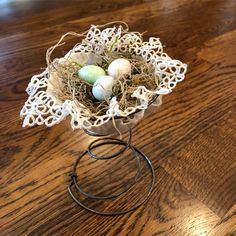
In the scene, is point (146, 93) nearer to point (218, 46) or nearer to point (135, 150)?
point (135, 150)

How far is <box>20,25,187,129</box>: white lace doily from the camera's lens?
481 mm

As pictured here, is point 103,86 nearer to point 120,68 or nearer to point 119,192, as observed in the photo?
point 120,68

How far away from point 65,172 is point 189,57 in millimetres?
693

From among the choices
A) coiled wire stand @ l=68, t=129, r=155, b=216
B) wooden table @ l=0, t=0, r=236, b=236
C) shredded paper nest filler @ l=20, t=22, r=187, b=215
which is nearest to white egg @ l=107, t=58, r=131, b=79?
shredded paper nest filler @ l=20, t=22, r=187, b=215

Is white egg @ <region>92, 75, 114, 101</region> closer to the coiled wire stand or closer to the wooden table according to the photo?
the coiled wire stand

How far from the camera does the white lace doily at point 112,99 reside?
1.58 ft

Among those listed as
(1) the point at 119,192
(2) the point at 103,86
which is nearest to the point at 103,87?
(2) the point at 103,86

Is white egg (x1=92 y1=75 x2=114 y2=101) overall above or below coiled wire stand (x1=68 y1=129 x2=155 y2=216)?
above

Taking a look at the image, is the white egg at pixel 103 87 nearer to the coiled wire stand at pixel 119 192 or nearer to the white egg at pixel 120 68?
the white egg at pixel 120 68

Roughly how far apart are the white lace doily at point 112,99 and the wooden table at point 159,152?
221mm

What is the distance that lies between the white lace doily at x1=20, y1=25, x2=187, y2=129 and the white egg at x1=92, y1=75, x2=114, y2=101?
0.12 feet

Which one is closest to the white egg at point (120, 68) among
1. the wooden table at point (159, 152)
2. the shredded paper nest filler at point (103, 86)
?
the shredded paper nest filler at point (103, 86)

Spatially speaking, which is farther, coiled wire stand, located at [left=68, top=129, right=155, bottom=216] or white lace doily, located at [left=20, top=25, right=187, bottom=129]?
coiled wire stand, located at [left=68, top=129, right=155, bottom=216]

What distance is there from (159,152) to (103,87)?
33 centimetres
